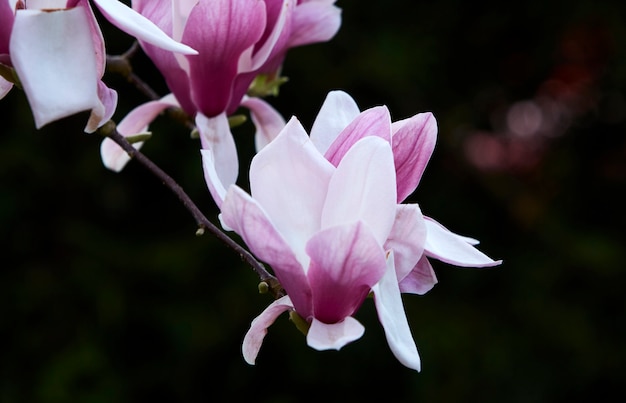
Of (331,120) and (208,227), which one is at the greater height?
(331,120)

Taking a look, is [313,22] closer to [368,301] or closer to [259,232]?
[259,232]

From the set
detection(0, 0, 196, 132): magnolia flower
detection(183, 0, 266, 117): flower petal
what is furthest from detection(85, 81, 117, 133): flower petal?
detection(183, 0, 266, 117): flower petal

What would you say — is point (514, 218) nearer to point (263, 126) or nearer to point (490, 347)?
point (490, 347)

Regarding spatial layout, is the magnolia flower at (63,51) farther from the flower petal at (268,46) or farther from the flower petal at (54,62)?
the flower petal at (268,46)

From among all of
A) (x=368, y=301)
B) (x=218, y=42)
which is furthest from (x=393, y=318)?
(x=368, y=301)

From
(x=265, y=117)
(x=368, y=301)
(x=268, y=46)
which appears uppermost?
(x=268, y=46)

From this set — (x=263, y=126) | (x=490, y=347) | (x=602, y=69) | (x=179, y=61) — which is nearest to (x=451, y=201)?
(x=490, y=347)

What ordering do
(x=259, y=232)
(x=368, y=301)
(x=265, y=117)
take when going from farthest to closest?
(x=368, y=301)
(x=265, y=117)
(x=259, y=232)
